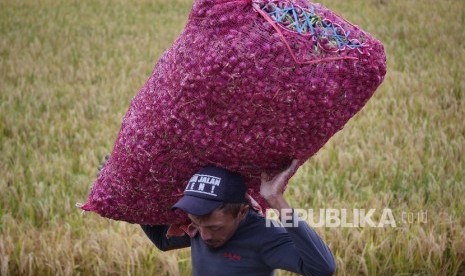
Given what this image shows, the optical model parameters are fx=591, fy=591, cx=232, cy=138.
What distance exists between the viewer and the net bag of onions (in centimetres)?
147

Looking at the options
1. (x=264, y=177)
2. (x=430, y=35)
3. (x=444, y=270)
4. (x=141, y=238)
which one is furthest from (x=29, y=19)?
(x=264, y=177)

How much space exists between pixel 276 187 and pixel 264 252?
0.26 metres

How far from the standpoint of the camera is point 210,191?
5.30ft

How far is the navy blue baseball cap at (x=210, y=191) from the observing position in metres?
1.62

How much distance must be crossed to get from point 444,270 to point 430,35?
816cm

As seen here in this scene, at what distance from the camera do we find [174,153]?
1682mm

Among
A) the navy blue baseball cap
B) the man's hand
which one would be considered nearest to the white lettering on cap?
the navy blue baseball cap

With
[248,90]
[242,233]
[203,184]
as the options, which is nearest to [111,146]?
[242,233]

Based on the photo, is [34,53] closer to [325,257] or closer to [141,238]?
[141,238]

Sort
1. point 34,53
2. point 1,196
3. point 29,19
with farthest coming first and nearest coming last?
point 29,19
point 34,53
point 1,196

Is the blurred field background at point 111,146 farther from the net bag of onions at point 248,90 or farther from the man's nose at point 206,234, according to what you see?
the net bag of onions at point 248,90

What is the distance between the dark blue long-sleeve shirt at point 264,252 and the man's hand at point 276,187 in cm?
5

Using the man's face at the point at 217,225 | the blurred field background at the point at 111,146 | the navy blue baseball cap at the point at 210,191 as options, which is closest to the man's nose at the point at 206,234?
the man's face at the point at 217,225

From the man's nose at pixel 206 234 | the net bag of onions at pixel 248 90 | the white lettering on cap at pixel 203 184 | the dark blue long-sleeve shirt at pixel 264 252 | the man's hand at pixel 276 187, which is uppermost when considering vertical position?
the net bag of onions at pixel 248 90
